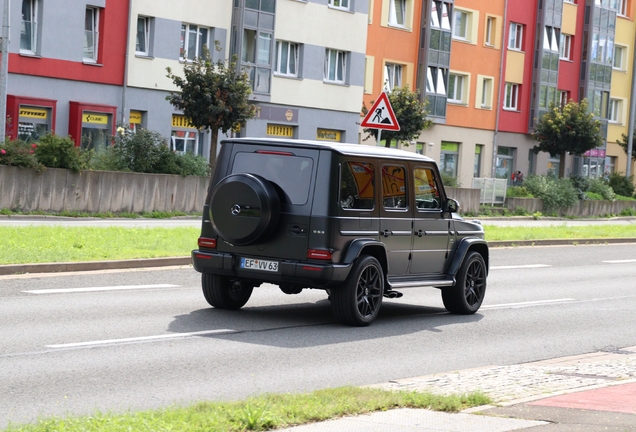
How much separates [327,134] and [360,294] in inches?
1440

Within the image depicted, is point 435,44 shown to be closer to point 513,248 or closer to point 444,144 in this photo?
point 444,144

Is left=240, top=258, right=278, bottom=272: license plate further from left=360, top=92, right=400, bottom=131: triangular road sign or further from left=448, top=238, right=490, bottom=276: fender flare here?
left=360, top=92, right=400, bottom=131: triangular road sign

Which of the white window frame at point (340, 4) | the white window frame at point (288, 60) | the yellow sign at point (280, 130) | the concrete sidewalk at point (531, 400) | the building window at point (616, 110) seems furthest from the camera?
the building window at point (616, 110)

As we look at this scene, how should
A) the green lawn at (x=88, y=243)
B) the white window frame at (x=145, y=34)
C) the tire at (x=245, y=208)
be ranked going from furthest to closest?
the white window frame at (x=145, y=34), the green lawn at (x=88, y=243), the tire at (x=245, y=208)

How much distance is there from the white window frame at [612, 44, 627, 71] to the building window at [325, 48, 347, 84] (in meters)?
26.8

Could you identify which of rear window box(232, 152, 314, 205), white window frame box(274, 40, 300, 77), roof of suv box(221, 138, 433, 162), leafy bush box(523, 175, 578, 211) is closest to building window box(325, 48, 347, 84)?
white window frame box(274, 40, 300, 77)

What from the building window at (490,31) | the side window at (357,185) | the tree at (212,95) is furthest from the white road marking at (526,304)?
the building window at (490,31)

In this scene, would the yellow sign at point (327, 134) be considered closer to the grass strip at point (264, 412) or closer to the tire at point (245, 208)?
the tire at point (245, 208)

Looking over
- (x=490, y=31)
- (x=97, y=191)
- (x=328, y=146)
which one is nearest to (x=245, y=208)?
(x=328, y=146)

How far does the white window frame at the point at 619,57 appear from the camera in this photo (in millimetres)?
69438

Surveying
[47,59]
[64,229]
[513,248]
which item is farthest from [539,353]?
[47,59]

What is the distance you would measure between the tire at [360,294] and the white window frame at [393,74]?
3996 cm

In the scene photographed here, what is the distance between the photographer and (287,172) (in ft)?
39.3

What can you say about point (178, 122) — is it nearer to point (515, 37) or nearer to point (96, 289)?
point (515, 37)
